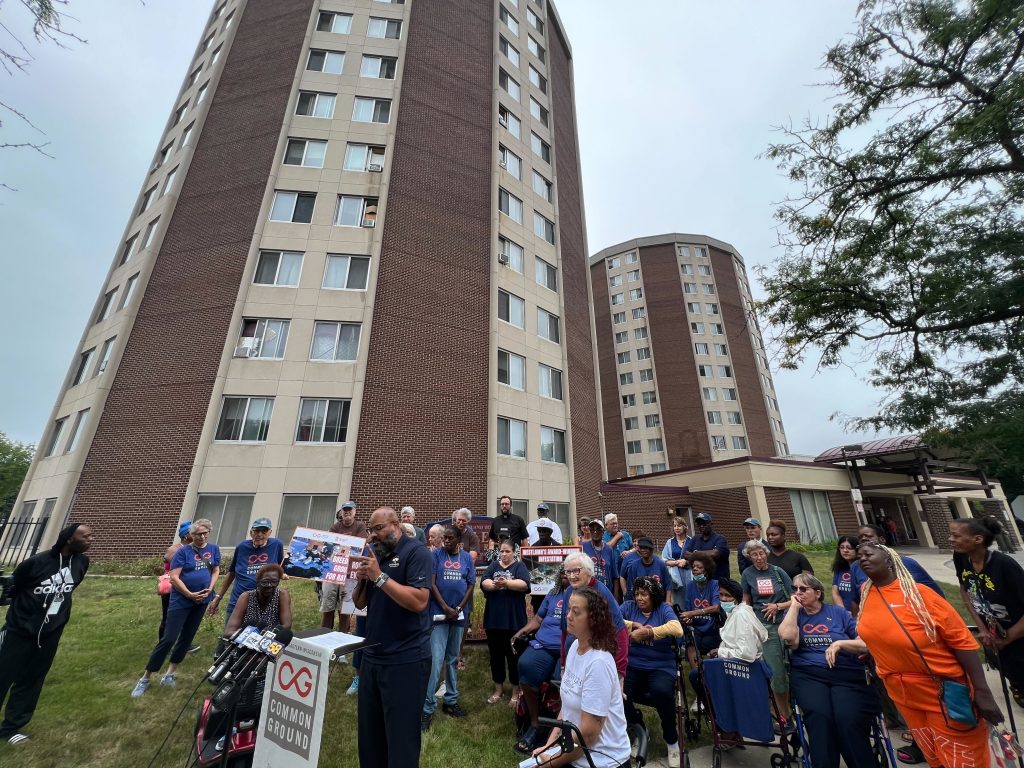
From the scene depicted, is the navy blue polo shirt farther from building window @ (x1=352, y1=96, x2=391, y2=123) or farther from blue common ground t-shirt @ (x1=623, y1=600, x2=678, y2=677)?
building window @ (x1=352, y1=96, x2=391, y2=123)

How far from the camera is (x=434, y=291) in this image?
62.2ft

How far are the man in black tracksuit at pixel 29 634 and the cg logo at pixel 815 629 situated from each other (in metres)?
8.04

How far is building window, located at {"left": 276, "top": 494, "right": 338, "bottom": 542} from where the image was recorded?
14992mm

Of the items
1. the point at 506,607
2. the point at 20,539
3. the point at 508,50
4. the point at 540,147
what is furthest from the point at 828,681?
the point at 508,50

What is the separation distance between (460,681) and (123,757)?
12.6ft

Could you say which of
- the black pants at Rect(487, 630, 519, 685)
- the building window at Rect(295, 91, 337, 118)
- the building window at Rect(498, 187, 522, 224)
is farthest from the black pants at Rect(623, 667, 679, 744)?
the building window at Rect(295, 91, 337, 118)

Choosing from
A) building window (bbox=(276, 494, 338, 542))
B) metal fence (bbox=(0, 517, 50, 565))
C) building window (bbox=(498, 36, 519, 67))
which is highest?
building window (bbox=(498, 36, 519, 67))

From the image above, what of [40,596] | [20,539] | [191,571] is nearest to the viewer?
[40,596]

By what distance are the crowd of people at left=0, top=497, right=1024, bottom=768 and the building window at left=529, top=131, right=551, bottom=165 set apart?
81.1 feet

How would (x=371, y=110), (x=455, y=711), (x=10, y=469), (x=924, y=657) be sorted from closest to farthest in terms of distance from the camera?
(x=924, y=657)
(x=455, y=711)
(x=371, y=110)
(x=10, y=469)

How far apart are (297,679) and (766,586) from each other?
5.13 meters

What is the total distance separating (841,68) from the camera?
10.1m

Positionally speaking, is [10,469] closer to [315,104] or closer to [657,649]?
[315,104]

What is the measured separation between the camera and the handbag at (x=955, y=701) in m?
3.14
